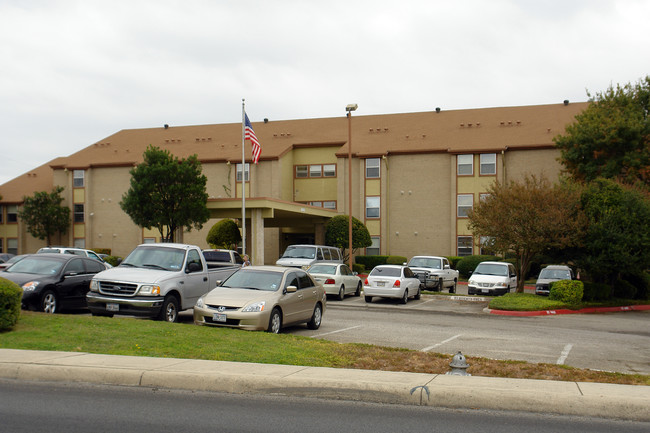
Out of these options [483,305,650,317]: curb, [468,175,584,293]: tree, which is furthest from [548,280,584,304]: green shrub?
[468,175,584,293]: tree

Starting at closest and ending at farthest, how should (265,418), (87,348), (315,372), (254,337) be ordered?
(265,418) < (315,372) < (87,348) < (254,337)

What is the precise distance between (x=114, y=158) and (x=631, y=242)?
40.1 metres

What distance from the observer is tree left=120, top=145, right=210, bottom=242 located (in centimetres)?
3547

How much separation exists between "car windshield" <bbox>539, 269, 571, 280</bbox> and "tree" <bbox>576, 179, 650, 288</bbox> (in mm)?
4244

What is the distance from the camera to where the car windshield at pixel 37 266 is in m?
15.4

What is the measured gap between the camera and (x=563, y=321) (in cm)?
1984

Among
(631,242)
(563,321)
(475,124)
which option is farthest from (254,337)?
(475,124)

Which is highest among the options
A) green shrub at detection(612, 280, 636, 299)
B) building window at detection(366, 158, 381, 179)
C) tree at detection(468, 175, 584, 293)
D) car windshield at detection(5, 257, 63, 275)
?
building window at detection(366, 158, 381, 179)

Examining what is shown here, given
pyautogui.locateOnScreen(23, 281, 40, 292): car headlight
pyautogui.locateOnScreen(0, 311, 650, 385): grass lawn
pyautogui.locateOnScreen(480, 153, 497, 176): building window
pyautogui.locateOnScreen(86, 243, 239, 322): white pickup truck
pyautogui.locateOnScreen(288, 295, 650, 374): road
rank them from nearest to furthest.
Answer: pyautogui.locateOnScreen(0, 311, 650, 385): grass lawn < pyautogui.locateOnScreen(288, 295, 650, 374): road < pyautogui.locateOnScreen(86, 243, 239, 322): white pickup truck < pyautogui.locateOnScreen(23, 281, 40, 292): car headlight < pyautogui.locateOnScreen(480, 153, 497, 176): building window

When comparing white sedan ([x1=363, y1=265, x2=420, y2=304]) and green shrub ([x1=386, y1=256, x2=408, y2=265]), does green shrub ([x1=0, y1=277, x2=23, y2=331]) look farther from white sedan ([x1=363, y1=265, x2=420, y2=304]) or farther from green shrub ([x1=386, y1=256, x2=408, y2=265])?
green shrub ([x1=386, y1=256, x2=408, y2=265])

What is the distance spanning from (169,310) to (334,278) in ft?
36.1

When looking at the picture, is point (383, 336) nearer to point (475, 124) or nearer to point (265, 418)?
point (265, 418)

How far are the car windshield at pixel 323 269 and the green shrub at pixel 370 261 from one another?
1878 cm

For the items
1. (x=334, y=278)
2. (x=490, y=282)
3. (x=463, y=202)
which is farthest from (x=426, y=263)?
(x=463, y=202)
